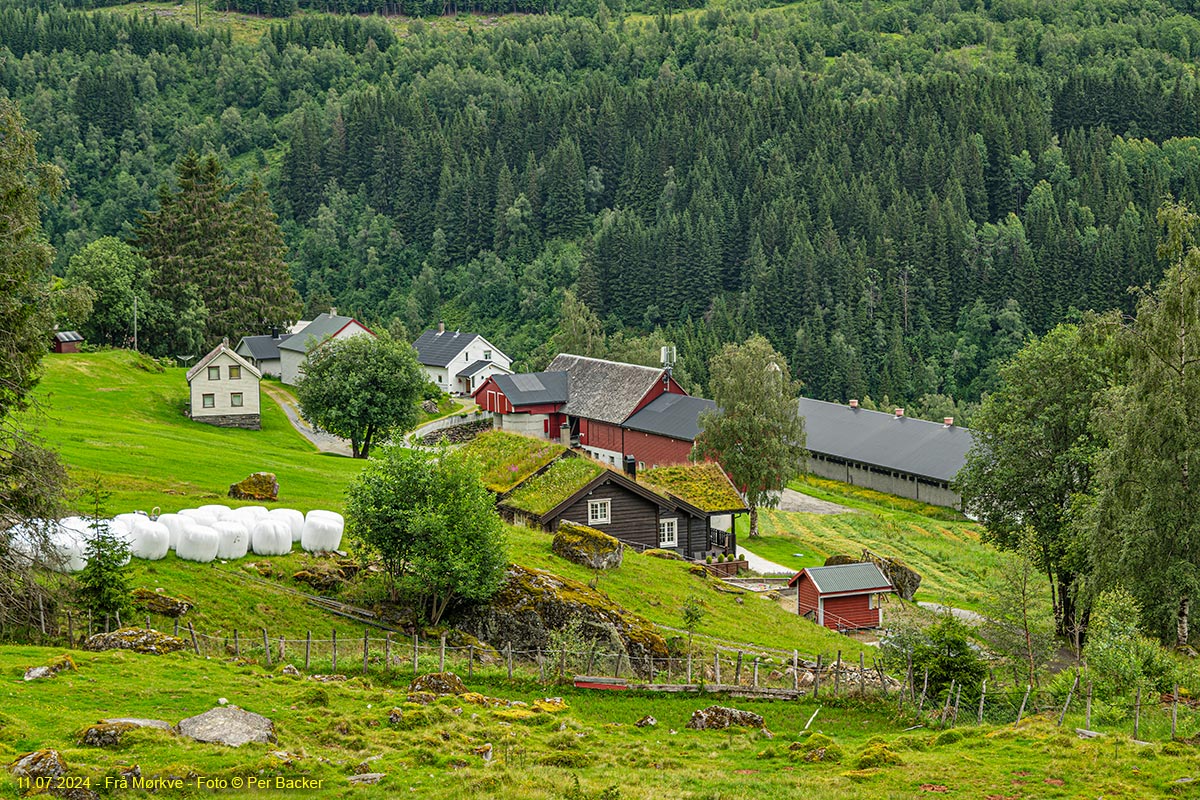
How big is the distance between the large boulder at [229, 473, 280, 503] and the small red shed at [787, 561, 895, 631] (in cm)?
2330

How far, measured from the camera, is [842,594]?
53.8 meters

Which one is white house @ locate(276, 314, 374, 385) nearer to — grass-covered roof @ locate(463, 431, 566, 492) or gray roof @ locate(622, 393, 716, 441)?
gray roof @ locate(622, 393, 716, 441)

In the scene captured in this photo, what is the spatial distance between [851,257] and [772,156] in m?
34.5

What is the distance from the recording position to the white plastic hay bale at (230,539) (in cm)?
3778

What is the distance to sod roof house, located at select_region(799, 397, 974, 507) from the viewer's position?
9669 centimetres

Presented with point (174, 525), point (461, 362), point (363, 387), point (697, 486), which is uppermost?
point (461, 362)

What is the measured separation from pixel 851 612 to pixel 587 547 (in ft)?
51.0

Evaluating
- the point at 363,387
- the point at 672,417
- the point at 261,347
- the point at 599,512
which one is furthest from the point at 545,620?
the point at 261,347

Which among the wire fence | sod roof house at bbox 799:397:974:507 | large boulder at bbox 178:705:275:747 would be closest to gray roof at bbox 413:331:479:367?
sod roof house at bbox 799:397:974:507

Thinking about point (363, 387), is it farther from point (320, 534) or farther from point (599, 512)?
point (320, 534)

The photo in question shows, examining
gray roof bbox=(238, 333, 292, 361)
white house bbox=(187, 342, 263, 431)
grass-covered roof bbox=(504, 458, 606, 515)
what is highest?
gray roof bbox=(238, 333, 292, 361)

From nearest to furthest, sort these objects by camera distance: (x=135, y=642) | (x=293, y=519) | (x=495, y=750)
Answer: (x=495, y=750) → (x=135, y=642) → (x=293, y=519)

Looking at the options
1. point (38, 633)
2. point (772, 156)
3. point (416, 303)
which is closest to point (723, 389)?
point (38, 633)

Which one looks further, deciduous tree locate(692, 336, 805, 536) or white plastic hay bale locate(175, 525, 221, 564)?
deciduous tree locate(692, 336, 805, 536)
